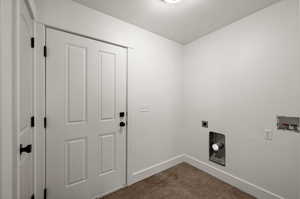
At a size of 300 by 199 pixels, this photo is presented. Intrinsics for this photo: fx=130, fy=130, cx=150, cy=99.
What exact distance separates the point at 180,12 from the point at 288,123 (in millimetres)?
1943

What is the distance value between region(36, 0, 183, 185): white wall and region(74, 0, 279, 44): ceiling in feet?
0.48

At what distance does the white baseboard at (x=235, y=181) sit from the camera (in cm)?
167

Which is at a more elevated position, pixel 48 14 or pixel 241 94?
pixel 48 14

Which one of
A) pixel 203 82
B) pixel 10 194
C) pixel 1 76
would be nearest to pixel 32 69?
pixel 1 76

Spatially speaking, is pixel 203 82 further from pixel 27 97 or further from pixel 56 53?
pixel 27 97

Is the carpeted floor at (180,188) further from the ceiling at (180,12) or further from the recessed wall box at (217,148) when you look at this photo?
the ceiling at (180,12)

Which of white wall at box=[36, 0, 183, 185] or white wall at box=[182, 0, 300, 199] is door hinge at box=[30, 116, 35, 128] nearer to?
white wall at box=[36, 0, 183, 185]

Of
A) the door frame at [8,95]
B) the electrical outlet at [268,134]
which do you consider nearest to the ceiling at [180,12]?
the door frame at [8,95]

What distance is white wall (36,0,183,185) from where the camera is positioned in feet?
5.15

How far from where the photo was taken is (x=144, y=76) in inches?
86.3

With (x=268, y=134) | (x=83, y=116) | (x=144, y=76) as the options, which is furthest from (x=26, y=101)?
(x=268, y=134)

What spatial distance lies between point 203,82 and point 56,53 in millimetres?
2292

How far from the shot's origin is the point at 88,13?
1.67 meters

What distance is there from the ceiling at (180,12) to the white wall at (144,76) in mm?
145
